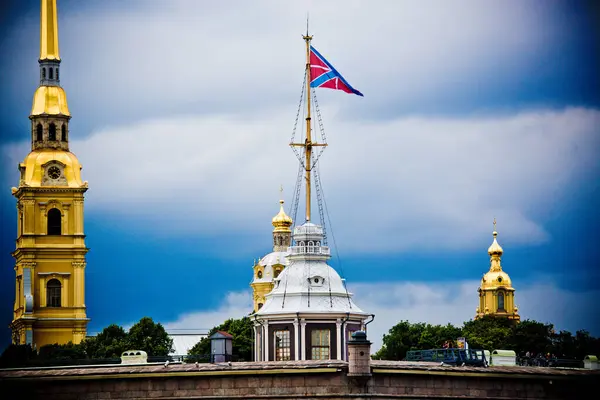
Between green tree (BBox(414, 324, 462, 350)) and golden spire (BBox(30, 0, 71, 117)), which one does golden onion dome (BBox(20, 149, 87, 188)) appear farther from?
green tree (BBox(414, 324, 462, 350))

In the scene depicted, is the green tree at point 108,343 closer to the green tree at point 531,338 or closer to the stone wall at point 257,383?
the green tree at point 531,338

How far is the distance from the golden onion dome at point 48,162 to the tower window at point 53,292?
7.97 m

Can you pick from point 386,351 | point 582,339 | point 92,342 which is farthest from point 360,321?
point 386,351

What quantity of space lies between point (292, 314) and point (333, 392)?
29838mm

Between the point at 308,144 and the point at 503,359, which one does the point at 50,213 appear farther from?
the point at 503,359

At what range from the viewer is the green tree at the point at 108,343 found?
495 ft

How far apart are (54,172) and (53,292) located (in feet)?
31.8

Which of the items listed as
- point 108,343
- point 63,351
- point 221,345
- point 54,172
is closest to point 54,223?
point 54,172

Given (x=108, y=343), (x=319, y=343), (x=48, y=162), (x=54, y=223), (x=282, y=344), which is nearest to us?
(x=282, y=344)

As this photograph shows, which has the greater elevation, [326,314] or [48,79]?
[48,79]

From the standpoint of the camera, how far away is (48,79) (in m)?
173

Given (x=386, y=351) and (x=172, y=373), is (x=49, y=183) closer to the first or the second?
(x=386, y=351)

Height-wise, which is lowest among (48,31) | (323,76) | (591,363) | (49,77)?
(591,363)

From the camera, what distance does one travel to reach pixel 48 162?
562 ft
